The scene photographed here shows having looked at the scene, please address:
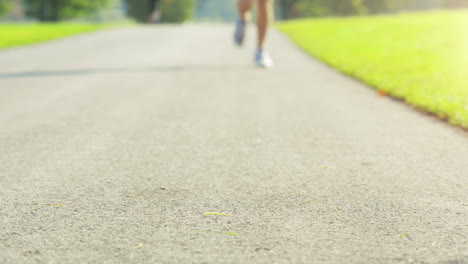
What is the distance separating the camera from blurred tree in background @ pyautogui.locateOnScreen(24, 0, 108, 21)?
55.1m

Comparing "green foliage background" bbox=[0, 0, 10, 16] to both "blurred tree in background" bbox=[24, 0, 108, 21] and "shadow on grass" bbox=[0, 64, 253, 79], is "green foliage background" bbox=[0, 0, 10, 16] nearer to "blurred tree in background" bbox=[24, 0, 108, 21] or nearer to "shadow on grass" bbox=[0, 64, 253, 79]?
"blurred tree in background" bbox=[24, 0, 108, 21]

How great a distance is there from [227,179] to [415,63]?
270 inches

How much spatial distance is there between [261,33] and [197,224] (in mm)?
6300

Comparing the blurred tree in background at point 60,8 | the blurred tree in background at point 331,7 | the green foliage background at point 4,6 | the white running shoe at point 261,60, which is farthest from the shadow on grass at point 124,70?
the green foliage background at point 4,6

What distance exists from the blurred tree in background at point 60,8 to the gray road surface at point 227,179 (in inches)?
2069

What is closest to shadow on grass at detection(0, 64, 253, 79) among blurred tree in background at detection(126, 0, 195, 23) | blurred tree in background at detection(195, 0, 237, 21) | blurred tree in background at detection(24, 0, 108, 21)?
blurred tree in background at detection(24, 0, 108, 21)

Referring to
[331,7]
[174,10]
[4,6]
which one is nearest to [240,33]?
[331,7]

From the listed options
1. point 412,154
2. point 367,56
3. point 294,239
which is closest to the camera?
point 294,239

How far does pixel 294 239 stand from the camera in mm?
2184

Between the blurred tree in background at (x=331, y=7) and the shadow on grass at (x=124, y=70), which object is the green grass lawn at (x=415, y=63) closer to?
the shadow on grass at (x=124, y=70)

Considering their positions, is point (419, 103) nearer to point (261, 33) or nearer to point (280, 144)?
point (280, 144)

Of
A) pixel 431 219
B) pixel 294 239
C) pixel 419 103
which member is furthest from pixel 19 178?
pixel 419 103

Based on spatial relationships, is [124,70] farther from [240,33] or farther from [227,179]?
[227,179]

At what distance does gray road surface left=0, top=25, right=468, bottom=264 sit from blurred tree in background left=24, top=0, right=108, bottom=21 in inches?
2069
